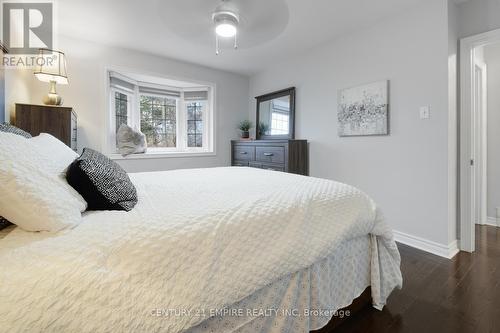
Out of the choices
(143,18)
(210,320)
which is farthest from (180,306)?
(143,18)

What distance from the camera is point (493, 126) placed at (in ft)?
10.2

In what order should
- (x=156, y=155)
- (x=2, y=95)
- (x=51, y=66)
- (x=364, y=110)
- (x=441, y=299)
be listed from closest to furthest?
(x=441, y=299)
(x=2, y=95)
(x=51, y=66)
(x=364, y=110)
(x=156, y=155)

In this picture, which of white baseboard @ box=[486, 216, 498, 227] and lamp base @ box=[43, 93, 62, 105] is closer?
lamp base @ box=[43, 93, 62, 105]

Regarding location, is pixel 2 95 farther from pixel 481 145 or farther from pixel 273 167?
pixel 481 145

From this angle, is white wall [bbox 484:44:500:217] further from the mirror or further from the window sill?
the window sill

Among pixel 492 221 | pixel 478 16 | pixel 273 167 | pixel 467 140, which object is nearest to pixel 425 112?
pixel 467 140

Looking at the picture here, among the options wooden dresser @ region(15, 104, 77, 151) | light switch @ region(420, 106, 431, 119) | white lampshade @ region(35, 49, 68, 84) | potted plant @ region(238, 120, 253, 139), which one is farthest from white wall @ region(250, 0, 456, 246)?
white lampshade @ region(35, 49, 68, 84)

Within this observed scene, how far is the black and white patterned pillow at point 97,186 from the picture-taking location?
969 millimetres

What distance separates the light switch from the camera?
2299mm

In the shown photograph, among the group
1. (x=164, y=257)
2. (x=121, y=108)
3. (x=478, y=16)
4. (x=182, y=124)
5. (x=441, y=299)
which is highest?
(x=478, y=16)

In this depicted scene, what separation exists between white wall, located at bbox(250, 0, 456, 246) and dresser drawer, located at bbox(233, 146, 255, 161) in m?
1.13

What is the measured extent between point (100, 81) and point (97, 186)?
2897 millimetres

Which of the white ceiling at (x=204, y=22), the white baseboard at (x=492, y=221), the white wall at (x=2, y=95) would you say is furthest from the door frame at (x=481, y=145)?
the white wall at (x=2, y=95)

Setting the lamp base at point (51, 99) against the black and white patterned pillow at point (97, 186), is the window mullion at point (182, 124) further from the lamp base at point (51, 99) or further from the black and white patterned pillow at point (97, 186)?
the black and white patterned pillow at point (97, 186)
